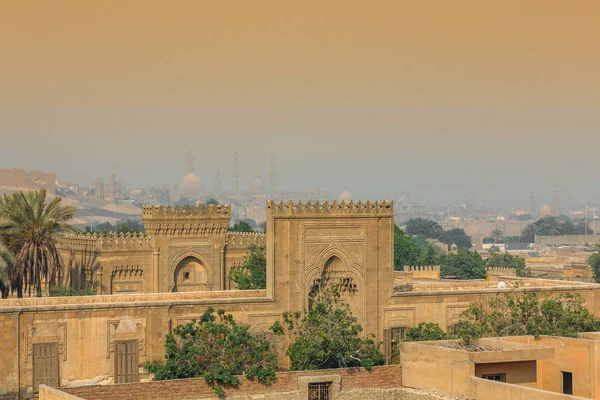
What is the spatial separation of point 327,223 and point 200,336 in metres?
7.16

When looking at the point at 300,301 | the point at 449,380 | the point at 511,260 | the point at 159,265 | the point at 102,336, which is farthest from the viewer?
the point at 511,260

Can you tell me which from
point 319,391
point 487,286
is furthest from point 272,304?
point 487,286

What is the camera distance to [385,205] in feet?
144

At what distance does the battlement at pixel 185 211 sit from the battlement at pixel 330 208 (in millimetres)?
20610

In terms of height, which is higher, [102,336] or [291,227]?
[291,227]

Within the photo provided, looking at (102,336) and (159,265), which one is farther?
(159,265)

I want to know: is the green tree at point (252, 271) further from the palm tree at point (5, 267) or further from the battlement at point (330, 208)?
the battlement at point (330, 208)

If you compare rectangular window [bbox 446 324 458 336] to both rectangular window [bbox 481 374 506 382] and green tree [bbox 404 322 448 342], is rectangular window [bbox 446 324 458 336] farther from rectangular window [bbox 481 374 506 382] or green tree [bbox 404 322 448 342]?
rectangular window [bbox 481 374 506 382]

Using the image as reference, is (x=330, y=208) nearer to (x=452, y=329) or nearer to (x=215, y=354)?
(x=452, y=329)

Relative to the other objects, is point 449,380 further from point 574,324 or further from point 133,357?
point 133,357

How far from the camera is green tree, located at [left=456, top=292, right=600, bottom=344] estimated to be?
135 ft

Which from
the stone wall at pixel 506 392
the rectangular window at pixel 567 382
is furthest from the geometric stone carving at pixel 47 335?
the rectangular window at pixel 567 382

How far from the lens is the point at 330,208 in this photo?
43.2 meters

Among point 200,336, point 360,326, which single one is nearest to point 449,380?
point 360,326
